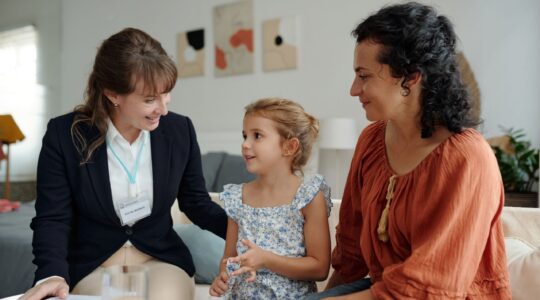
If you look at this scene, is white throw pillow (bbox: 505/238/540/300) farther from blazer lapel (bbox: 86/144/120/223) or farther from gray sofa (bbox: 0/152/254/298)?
gray sofa (bbox: 0/152/254/298)

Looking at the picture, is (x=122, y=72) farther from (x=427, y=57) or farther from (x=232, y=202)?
(x=427, y=57)

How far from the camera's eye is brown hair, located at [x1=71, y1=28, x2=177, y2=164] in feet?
4.99

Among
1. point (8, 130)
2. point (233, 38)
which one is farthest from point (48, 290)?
point (8, 130)

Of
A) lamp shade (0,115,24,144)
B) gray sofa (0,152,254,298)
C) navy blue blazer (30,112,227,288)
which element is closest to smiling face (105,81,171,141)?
navy blue blazer (30,112,227,288)

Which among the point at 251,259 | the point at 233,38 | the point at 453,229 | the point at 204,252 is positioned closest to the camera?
the point at 453,229

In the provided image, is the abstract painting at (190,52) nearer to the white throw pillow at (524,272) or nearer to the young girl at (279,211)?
the young girl at (279,211)

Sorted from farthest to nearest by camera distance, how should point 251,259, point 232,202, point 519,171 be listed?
point 519,171, point 232,202, point 251,259

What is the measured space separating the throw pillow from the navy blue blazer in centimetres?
47

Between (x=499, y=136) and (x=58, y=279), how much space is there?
3309 millimetres

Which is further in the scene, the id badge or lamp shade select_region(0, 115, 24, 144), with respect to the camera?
lamp shade select_region(0, 115, 24, 144)

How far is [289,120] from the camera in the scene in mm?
1605

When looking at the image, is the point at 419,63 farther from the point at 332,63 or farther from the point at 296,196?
the point at 332,63

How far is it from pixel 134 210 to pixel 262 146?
435 millimetres

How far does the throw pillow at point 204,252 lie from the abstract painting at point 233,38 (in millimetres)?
2966
